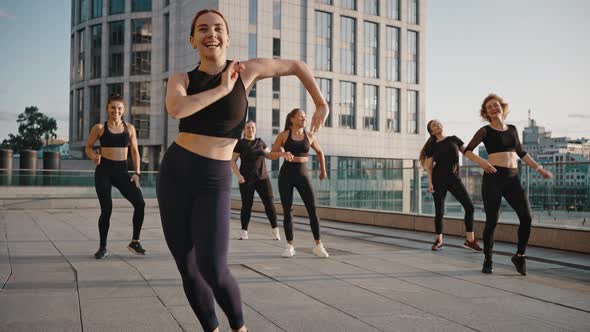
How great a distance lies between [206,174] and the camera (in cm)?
264

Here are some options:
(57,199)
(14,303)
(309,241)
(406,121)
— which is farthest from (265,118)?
(14,303)

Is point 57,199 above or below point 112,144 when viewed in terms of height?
below

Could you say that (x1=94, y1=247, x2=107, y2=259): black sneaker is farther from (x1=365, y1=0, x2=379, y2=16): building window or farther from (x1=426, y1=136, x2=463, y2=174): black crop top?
(x1=365, y1=0, x2=379, y2=16): building window

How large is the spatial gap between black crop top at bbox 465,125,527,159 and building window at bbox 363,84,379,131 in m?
44.2

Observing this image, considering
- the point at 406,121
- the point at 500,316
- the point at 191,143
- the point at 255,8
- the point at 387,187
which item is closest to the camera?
the point at 191,143

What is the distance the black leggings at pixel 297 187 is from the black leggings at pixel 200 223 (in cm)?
430

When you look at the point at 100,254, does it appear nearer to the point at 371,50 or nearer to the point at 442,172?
the point at 442,172

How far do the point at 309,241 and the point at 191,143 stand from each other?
677 cm

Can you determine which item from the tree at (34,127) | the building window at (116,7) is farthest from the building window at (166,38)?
the tree at (34,127)

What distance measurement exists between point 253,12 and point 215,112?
43.2m

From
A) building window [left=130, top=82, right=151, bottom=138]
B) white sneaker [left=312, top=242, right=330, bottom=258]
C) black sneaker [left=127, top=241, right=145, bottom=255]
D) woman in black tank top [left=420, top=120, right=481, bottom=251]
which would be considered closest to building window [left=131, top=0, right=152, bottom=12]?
building window [left=130, top=82, right=151, bottom=138]

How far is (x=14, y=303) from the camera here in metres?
4.18

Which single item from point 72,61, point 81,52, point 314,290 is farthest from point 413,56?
point 314,290

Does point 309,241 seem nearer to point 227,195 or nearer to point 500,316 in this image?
point 500,316
